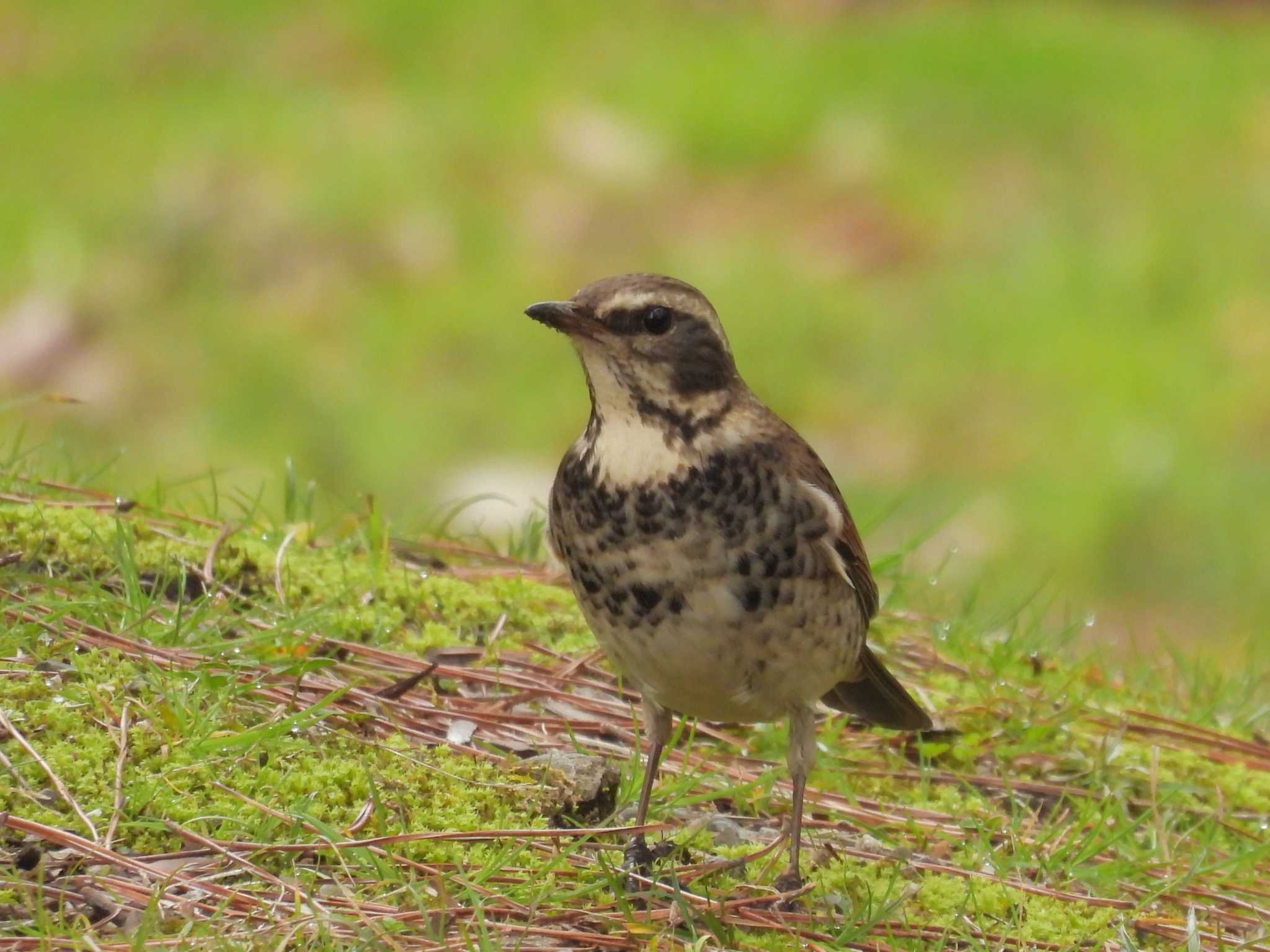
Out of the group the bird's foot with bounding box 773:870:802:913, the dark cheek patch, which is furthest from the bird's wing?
the bird's foot with bounding box 773:870:802:913

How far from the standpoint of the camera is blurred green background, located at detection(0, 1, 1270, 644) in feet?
34.4

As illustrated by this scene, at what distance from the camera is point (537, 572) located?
680 cm

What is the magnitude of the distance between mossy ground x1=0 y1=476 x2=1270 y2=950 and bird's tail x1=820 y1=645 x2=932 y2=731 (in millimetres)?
199

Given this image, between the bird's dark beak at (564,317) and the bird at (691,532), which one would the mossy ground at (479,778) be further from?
the bird's dark beak at (564,317)

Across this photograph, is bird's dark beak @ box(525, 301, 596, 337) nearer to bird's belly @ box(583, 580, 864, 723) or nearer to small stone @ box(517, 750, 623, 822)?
bird's belly @ box(583, 580, 864, 723)

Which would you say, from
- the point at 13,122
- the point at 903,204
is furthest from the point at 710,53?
the point at 13,122

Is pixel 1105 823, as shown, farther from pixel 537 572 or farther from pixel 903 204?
pixel 903 204

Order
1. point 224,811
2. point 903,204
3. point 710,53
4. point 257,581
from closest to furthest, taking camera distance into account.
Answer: point 224,811
point 257,581
point 903,204
point 710,53

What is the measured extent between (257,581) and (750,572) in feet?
6.04

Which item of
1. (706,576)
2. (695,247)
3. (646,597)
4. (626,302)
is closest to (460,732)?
(646,597)

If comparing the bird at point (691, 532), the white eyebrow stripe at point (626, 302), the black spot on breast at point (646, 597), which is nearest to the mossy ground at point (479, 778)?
the bird at point (691, 532)

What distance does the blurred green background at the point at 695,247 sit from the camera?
10.5 m

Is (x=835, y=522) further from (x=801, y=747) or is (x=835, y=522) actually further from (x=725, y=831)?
(x=725, y=831)

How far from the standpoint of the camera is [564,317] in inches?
184
